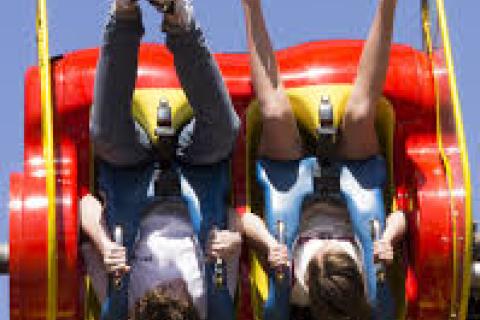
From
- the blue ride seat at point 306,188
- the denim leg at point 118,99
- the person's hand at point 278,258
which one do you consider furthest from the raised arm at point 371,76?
the denim leg at point 118,99

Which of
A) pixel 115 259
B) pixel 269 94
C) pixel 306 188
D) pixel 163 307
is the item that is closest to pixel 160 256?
pixel 115 259

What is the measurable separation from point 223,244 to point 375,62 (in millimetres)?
1090

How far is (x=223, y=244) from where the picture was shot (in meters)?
9.27

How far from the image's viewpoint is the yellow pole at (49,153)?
8.94 meters

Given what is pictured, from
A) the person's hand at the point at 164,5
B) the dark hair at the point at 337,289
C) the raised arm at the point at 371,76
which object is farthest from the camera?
the raised arm at the point at 371,76

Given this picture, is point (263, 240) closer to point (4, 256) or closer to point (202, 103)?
point (202, 103)

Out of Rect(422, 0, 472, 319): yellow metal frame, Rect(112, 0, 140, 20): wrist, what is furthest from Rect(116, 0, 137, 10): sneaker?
Rect(422, 0, 472, 319): yellow metal frame

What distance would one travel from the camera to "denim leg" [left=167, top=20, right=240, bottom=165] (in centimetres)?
885

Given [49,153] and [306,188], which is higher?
[49,153]

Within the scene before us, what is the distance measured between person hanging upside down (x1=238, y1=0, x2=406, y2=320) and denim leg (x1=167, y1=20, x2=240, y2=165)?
12.3 inches

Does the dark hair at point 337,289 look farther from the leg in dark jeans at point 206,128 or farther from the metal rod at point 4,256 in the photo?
the metal rod at point 4,256

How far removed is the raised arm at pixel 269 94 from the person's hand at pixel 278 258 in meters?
0.54

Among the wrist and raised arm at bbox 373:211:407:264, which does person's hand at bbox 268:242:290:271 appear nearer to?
raised arm at bbox 373:211:407:264

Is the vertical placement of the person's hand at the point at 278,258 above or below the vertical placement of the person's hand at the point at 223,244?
below
